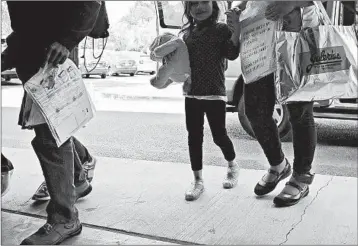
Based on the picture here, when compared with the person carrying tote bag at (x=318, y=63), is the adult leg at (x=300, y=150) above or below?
below

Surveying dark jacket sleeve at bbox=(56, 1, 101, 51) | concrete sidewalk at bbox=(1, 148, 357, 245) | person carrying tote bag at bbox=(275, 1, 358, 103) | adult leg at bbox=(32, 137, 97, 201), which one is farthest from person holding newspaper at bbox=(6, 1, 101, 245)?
person carrying tote bag at bbox=(275, 1, 358, 103)

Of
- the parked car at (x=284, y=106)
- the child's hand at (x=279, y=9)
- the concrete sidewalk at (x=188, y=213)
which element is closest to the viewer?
the concrete sidewalk at (x=188, y=213)

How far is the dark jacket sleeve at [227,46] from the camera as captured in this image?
3.25 m

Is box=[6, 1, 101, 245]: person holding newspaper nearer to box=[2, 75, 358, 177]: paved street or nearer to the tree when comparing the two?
the tree

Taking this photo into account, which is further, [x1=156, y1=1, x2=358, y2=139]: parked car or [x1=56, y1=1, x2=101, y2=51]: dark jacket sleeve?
[x1=156, y1=1, x2=358, y2=139]: parked car

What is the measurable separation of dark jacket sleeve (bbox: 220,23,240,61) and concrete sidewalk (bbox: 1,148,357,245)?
1072 millimetres

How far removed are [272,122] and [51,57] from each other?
1605 mm

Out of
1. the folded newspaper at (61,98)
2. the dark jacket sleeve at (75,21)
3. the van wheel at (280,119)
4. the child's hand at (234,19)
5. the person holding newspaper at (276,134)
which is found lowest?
the van wheel at (280,119)

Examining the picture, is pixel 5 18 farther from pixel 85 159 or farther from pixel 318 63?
pixel 318 63

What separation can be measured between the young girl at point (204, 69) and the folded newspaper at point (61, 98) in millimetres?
969

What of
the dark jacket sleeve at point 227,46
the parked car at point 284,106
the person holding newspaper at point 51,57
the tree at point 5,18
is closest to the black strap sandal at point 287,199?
the dark jacket sleeve at point 227,46

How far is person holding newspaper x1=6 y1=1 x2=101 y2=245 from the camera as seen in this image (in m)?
2.49

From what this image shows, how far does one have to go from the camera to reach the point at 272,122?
324 cm

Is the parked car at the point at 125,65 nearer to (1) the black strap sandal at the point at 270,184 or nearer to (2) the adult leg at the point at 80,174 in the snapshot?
(2) the adult leg at the point at 80,174
